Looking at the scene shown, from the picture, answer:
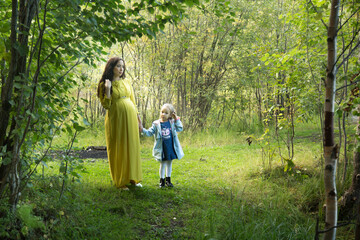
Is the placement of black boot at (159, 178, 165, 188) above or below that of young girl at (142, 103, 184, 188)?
below

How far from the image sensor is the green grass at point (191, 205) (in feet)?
9.00

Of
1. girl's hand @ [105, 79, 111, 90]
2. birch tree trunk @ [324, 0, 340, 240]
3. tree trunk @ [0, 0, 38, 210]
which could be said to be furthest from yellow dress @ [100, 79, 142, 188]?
birch tree trunk @ [324, 0, 340, 240]

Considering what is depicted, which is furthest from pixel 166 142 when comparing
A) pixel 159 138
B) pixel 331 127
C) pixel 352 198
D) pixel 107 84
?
pixel 331 127

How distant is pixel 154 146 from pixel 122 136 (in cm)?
57

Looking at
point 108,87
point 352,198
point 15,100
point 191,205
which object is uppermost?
point 108,87

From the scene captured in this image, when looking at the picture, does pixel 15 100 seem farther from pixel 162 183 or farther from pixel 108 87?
pixel 162 183

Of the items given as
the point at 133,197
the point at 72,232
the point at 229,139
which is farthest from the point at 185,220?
the point at 229,139

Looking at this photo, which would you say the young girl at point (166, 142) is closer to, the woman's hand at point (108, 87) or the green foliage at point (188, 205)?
the green foliage at point (188, 205)

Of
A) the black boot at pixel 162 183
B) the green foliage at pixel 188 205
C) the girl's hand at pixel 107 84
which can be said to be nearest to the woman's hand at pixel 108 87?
the girl's hand at pixel 107 84

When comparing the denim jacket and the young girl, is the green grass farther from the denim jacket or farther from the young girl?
the denim jacket

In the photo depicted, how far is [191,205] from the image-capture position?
399cm

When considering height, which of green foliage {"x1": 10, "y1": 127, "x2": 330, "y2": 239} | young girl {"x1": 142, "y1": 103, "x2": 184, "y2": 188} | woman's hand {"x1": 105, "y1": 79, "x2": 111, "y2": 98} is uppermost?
woman's hand {"x1": 105, "y1": 79, "x2": 111, "y2": 98}

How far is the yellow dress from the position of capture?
4.35m

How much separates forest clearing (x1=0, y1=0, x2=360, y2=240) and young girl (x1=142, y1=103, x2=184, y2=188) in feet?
0.06
